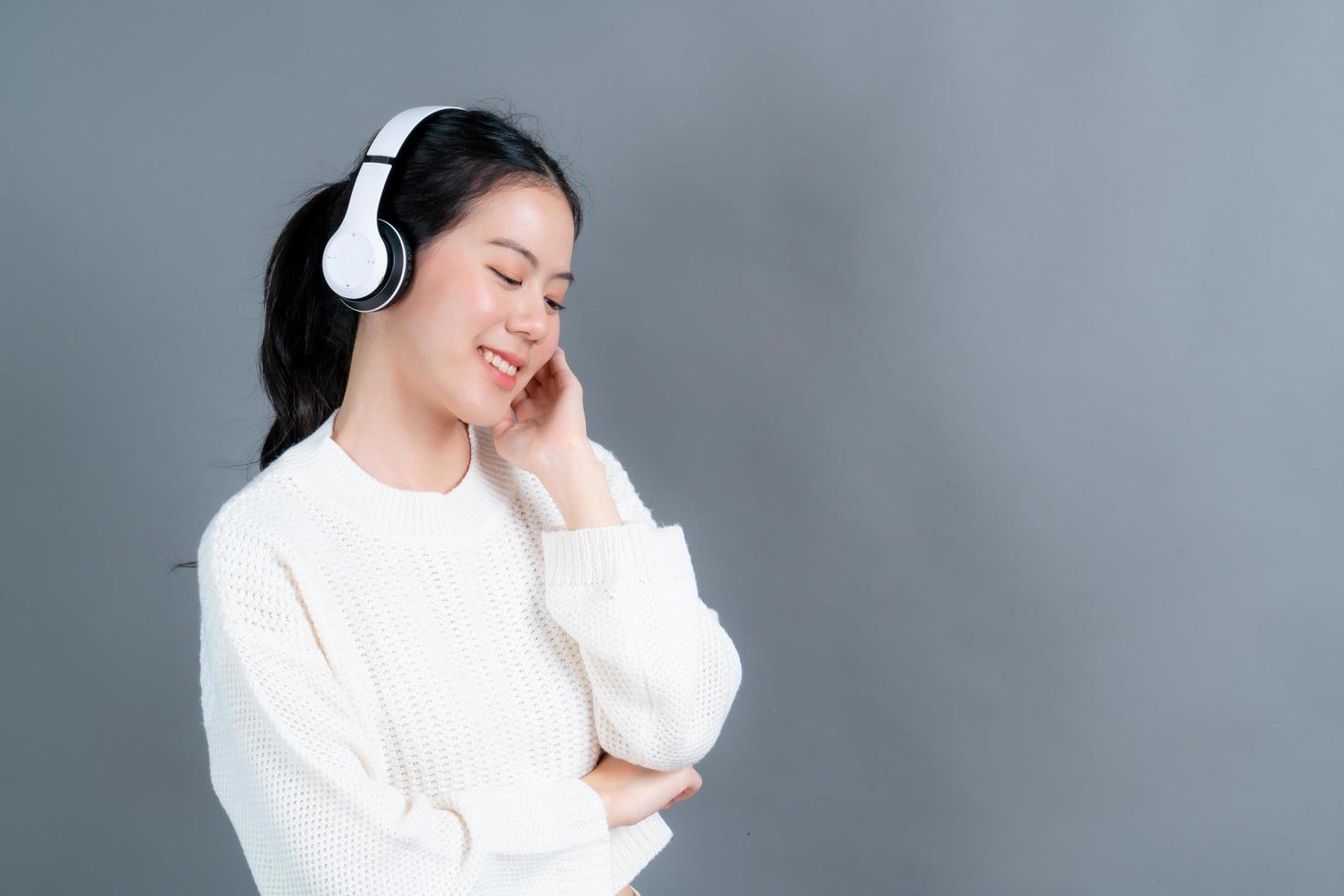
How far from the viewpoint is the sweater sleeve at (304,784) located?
151 centimetres

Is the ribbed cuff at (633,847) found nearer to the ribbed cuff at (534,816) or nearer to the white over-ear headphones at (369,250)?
the ribbed cuff at (534,816)

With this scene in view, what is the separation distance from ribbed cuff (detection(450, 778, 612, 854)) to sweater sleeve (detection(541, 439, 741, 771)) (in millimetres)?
97

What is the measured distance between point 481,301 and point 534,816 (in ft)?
2.27

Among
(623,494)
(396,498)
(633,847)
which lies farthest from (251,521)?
(633,847)

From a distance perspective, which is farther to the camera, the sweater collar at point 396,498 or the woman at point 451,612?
the sweater collar at point 396,498

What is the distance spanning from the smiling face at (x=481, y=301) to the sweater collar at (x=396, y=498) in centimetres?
14

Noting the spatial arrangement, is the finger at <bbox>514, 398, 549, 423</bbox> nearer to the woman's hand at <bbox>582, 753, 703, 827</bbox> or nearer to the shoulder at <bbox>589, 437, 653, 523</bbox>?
the shoulder at <bbox>589, 437, 653, 523</bbox>

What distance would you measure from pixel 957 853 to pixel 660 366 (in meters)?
1.28

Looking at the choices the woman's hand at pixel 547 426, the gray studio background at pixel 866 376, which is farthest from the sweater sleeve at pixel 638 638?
the gray studio background at pixel 866 376

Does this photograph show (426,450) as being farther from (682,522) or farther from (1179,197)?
(1179,197)

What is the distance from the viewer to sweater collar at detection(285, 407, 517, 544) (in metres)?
1.74

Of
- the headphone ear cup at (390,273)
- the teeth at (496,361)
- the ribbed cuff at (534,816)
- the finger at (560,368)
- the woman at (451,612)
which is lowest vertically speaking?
the ribbed cuff at (534,816)

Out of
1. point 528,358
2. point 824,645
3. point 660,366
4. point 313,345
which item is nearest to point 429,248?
point 528,358

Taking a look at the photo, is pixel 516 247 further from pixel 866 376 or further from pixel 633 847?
pixel 866 376
